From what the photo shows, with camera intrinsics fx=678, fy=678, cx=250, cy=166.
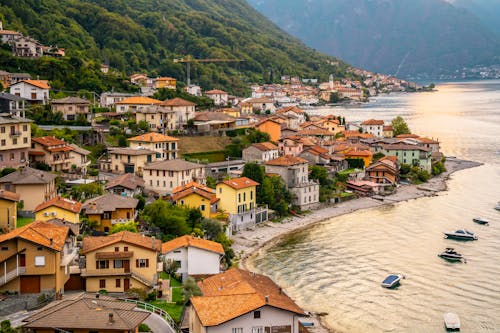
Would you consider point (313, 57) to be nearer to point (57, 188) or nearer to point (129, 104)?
point (129, 104)

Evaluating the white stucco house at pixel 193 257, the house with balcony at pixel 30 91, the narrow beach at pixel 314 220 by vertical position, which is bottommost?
the narrow beach at pixel 314 220

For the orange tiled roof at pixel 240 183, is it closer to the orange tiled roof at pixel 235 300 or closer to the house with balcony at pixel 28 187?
the house with balcony at pixel 28 187

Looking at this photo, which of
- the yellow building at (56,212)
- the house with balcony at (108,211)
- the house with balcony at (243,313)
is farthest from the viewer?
the house with balcony at (108,211)

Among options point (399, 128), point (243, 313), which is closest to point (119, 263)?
point (243, 313)

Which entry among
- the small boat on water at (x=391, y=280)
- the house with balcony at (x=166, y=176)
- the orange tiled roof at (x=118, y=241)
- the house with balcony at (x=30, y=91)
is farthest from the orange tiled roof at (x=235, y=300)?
the house with balcony at (x=30, y=91)

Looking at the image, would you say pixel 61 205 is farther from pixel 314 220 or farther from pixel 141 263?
pixel 314 220

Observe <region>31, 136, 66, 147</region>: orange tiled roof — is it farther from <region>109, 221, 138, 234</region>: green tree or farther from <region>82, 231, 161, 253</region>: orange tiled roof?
<region>82, 231, 161, 253</region>: orange tiled roof

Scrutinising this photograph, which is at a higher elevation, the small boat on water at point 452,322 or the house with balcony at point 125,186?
the house with balcony at point 125,186

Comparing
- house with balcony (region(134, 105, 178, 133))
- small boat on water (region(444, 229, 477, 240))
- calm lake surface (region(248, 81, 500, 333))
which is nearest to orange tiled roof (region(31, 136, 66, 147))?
house with balcony (region(134, 105, 178, 133))
